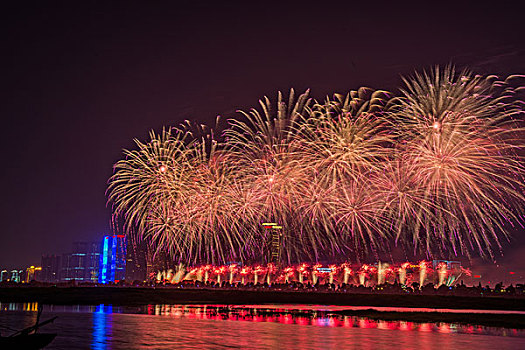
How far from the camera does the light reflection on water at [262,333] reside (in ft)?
77.8

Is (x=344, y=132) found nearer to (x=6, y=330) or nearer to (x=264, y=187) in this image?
(x=264, y=187)

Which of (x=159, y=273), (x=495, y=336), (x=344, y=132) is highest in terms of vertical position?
(x=344, y=132)

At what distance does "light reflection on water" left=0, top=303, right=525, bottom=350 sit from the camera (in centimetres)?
2372

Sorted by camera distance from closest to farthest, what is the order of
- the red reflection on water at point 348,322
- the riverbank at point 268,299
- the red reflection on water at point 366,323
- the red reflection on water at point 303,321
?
A: the red reflection on water at point 366,323, the red reflection on water at point 348,322, the red reflection on water at point 303,321, the riverbank at point 268,299

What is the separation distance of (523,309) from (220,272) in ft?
290

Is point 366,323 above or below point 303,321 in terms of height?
below

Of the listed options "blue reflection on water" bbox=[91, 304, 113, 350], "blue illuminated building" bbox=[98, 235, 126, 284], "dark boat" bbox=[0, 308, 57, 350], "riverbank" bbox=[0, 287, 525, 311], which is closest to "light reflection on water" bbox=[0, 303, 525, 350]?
"blue reflection on water" bbox=[91, 304, 113, 350]

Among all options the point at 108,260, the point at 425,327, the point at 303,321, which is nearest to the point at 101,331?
the point at 303,321

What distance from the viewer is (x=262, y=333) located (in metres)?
27.9

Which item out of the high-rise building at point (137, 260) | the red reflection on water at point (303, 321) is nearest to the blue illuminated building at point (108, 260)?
the high-rise building at point (137, 260)

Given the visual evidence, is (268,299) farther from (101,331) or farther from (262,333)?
(101,331)

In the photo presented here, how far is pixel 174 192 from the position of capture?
195 feet

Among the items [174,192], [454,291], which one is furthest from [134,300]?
[454,291]

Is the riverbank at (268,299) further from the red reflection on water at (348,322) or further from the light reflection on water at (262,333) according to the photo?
the light reflection on water at (262,333)
